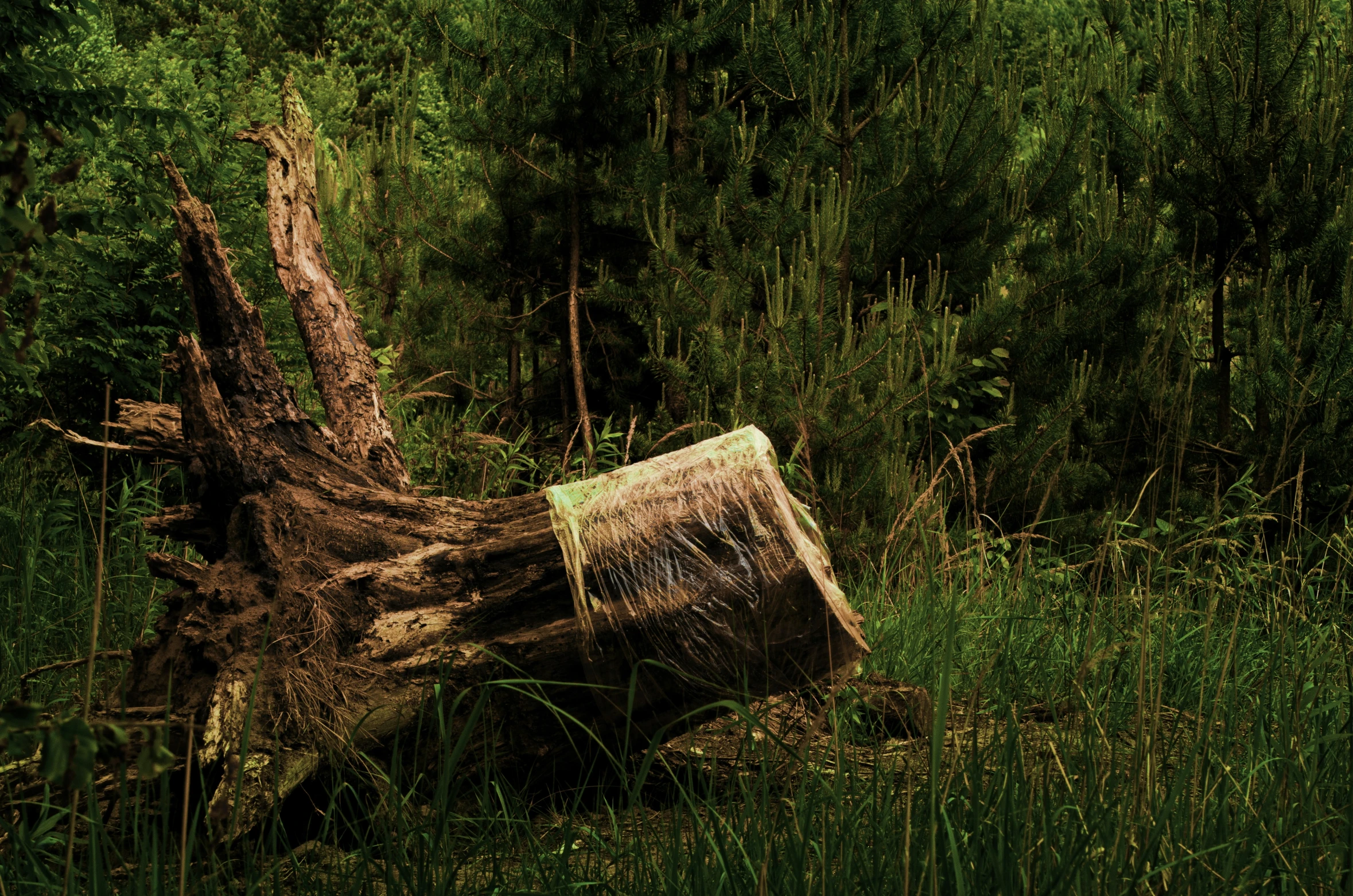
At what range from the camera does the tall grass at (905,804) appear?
1.53 meters

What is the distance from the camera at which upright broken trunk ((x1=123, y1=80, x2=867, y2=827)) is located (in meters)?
2.18

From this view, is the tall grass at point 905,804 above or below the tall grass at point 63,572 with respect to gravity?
above

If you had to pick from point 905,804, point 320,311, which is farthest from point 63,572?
point 905,804

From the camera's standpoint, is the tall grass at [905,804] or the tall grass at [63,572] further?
the tall grass at [63,572]

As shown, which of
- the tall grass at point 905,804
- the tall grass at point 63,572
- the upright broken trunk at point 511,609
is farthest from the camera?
the tall grass at point 63,572

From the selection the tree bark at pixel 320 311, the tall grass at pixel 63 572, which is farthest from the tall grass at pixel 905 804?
the tree bark at pixel 320 311

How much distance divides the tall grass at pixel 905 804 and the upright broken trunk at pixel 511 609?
119 mm

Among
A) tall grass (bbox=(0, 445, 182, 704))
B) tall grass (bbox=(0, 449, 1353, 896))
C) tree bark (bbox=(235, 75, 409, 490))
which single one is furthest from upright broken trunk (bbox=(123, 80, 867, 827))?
tree bark (bbox=(235, 75, 409, 490))

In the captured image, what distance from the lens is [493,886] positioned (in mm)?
1606

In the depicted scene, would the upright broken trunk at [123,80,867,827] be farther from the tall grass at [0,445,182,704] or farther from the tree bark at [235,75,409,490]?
the tree bark at [235,75,409,490]

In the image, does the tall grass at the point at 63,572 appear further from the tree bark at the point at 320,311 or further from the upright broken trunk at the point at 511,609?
the tree bark at the point at 320,311

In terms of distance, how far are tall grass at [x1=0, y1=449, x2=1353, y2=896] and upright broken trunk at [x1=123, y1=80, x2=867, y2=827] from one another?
12cm

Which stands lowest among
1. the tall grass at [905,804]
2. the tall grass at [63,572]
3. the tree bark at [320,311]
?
the tall grass at [63,572]

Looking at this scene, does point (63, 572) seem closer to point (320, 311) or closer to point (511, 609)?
point (320, 311)
